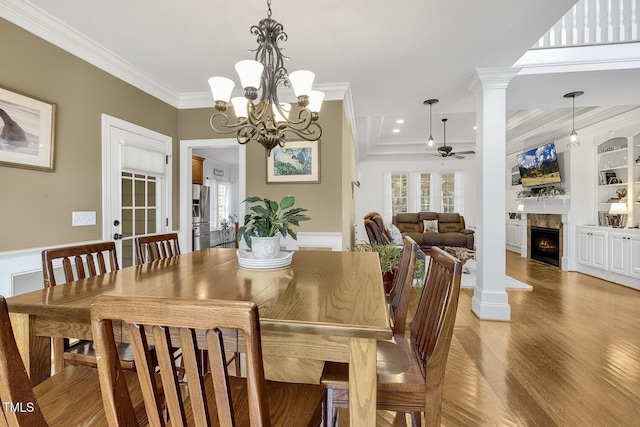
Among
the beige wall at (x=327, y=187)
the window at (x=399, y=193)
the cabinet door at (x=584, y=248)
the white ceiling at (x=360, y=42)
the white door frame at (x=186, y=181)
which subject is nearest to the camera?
the white ceiling at (x=360, y=42)

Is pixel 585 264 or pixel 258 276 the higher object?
pixel 258 276

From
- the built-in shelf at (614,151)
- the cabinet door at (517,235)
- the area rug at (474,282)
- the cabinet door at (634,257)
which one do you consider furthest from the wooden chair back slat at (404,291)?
the cabinet door at (517,235)

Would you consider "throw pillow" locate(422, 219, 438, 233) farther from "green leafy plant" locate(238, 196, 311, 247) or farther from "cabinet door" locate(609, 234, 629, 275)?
"green leafy plant" locate(238, 196, 311, 247)

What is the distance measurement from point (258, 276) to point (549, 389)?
1990 millimetres

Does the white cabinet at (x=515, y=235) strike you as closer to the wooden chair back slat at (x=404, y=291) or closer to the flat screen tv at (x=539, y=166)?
the flat screen tv at (x=539, y=166)

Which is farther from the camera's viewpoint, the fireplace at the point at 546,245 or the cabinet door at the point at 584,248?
the fireplace at the point at 546,245

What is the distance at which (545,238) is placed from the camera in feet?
19.5

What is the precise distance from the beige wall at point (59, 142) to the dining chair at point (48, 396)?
165 cm

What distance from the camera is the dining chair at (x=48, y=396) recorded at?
57 cm

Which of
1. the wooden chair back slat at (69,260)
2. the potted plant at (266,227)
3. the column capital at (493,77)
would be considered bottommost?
the wooden chair back slat at (69,260)

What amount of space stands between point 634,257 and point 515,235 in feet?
10.4

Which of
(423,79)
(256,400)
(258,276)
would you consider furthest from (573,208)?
(256,400)

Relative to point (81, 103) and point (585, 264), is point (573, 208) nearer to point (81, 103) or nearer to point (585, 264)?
point (585, 264)

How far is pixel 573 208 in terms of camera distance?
5211 mm
